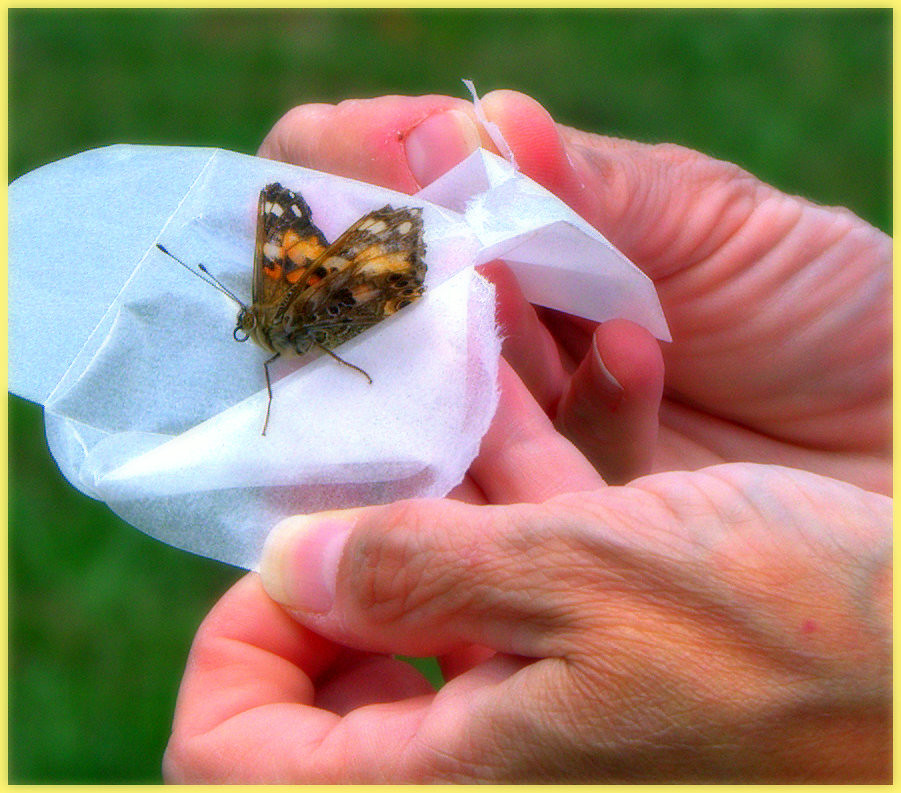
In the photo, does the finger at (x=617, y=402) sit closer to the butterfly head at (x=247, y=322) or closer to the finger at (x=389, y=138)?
the finger at (x=389, y=138)

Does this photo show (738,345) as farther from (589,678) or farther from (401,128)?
(589,678)

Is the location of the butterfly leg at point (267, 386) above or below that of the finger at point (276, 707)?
above

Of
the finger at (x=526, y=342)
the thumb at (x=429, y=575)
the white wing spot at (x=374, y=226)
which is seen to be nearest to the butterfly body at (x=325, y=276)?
the white wing spot at (x=374, y=226)

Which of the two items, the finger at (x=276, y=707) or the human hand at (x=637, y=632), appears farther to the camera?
the finger at (x=276, y=707)

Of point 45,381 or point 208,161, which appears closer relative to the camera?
point 45,381

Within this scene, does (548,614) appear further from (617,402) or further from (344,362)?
(617,402)

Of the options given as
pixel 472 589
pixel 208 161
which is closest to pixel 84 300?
pixel 208 161

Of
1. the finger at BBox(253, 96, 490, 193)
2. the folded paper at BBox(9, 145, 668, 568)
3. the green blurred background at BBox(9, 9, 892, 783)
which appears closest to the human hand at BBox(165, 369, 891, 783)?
the folded paper at BBox(9, 145, 668, 568)
